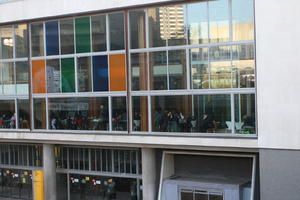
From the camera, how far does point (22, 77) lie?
25156 millimetres

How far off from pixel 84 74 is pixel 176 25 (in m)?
5.16

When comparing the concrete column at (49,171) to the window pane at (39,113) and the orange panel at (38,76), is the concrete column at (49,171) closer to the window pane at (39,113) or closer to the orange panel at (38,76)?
the window pane at (39,113)

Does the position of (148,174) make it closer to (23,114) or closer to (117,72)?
(117,72)

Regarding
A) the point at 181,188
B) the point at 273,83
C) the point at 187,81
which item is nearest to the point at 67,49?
the point at 187,81

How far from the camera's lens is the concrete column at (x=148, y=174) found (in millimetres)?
22250

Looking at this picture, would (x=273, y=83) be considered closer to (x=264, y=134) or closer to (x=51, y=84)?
(x=264, y=134)

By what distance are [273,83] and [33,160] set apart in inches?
572

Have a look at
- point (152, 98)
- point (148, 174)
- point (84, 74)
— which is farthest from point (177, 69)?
point (148, 174)

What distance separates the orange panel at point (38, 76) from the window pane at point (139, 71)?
16.8ft

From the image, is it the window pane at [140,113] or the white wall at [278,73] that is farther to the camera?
the window pane at [140,113]

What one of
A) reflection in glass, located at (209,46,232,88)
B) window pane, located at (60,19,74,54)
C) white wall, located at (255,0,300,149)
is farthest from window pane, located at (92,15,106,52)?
white wall, located at (255,0,300,149)

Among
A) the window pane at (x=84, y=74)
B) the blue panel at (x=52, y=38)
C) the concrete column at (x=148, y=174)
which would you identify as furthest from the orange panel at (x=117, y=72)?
the blue panel at (x=52, y=38)

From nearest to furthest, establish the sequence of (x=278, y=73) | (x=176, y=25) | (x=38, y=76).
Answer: (x=278, y=73) → (x=176, y=25) → (x=38, y=76)

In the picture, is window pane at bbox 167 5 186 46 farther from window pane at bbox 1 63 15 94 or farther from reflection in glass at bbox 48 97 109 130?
window pane at bbox 1 63 15 94
